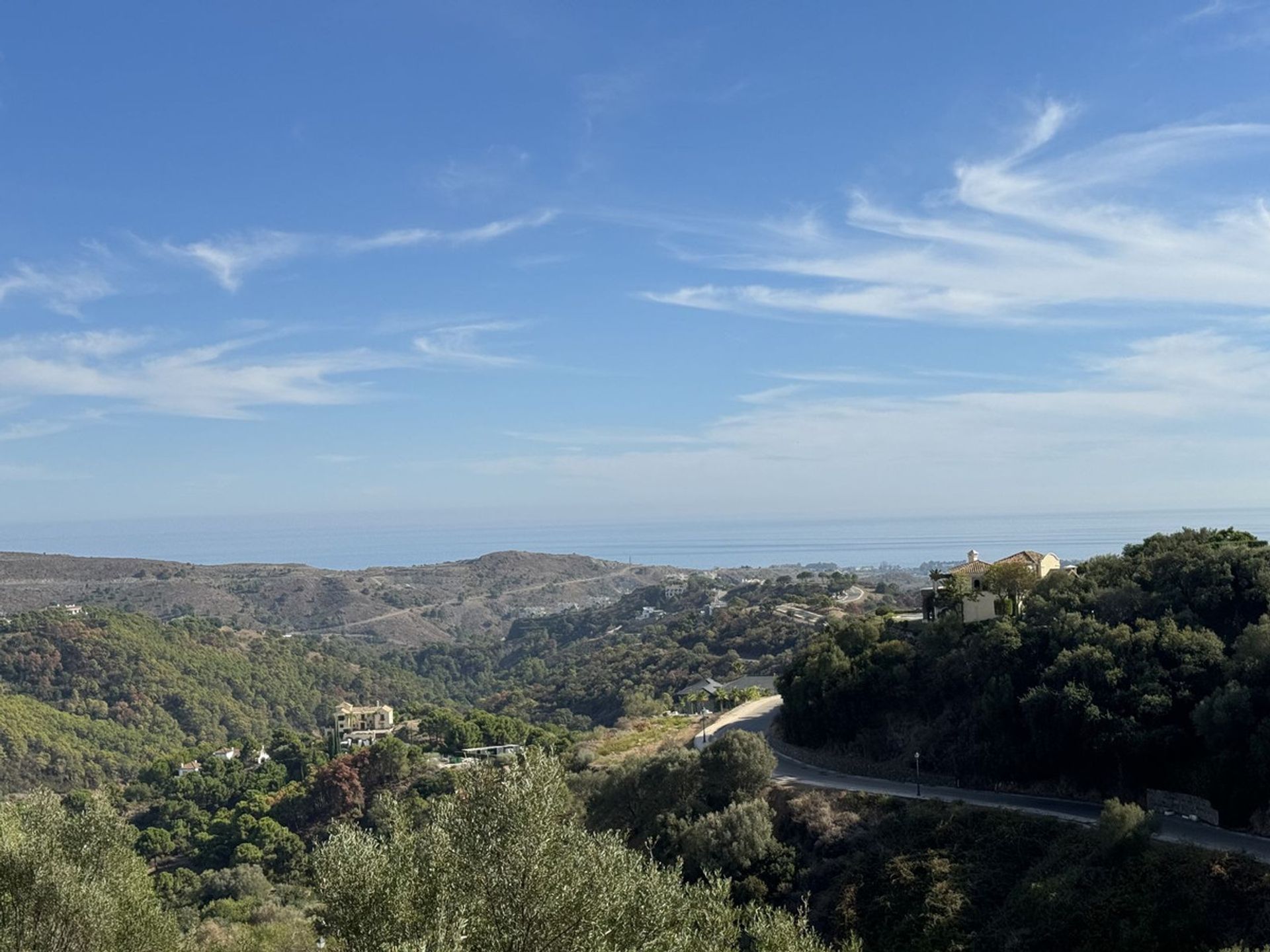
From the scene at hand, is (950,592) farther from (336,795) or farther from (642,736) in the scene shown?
(336,795)

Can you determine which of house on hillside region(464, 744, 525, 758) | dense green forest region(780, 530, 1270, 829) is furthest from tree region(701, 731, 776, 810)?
house on hillside region(464, 744, 525, 758)

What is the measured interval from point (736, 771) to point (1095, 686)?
10.1 meters

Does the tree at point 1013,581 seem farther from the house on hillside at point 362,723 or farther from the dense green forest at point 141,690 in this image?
the dense green forest at point 141,690

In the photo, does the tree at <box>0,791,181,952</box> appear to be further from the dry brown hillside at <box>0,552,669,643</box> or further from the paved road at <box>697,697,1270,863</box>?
the dry brown hillside at <box>0,552,669,643</box>

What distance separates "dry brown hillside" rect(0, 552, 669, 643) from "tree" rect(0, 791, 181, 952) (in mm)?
135609

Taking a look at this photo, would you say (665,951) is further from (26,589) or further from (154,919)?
(26,589)

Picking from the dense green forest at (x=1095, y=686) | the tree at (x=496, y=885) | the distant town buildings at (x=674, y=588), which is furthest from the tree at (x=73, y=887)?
the distant town buildings at (x=674, y=588)

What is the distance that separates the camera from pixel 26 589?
153 metres

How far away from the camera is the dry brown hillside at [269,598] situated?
6132 inches

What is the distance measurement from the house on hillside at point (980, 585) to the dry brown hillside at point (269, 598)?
410 ft

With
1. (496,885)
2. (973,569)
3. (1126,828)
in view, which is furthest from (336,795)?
(496,885)

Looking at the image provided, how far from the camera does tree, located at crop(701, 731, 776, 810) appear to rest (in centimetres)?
2898

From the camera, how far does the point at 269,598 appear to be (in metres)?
173

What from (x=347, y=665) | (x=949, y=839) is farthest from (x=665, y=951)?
(x=347, y=665)
